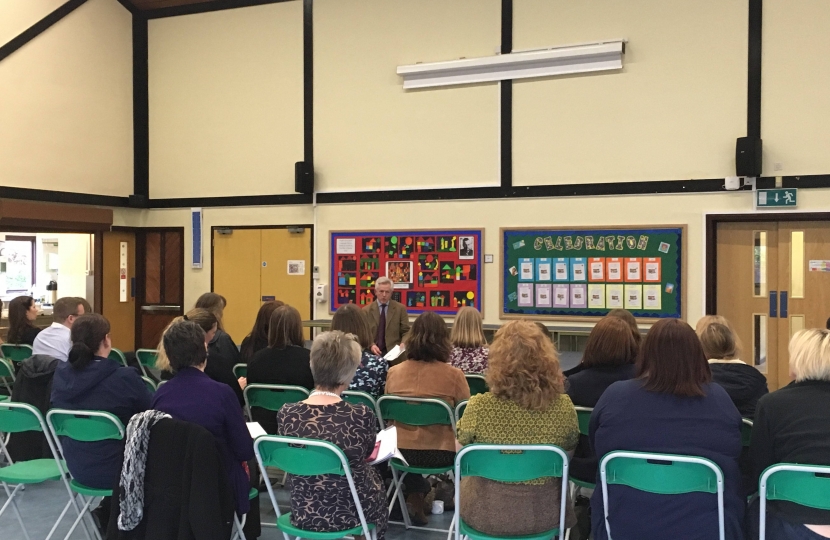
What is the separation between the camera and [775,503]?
251cm

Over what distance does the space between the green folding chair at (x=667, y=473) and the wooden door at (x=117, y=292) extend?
8.02 metres

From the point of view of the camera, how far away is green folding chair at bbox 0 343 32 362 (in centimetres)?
547

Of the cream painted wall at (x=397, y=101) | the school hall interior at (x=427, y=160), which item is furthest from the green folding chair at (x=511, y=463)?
the cream painted wall at (x=397, y=101)

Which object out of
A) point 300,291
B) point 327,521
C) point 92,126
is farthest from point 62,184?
point 327,521

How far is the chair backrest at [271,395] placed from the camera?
3887 millimetres

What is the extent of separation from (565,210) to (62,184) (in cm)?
576

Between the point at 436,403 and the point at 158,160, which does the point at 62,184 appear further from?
the point at 436,403

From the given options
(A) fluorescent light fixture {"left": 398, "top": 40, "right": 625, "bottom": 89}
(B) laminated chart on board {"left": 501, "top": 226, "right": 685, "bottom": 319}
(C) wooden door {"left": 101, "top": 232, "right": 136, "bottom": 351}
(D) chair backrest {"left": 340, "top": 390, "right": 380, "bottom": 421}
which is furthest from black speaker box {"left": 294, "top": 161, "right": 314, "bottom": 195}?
(D) chair backrest {"left": 340, "top": 390, "right": 380, "bottom": 421}

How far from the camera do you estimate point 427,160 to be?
8102 mm

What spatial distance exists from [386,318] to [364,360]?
2860 mm

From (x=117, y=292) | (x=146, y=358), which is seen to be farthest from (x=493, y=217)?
(x=117, y=292)

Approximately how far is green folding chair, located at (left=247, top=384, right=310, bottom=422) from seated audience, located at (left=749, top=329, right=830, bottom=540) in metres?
2.21

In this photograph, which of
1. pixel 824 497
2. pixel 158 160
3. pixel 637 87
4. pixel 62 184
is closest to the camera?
pixel 824 497

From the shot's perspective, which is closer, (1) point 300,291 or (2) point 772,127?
(2) point 772,127
